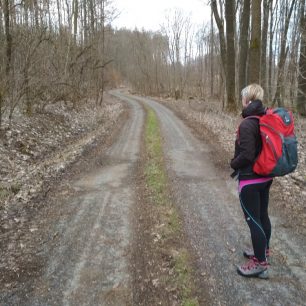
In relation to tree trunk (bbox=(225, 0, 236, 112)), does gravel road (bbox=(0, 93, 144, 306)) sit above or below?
below

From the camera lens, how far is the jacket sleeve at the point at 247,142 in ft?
11.8

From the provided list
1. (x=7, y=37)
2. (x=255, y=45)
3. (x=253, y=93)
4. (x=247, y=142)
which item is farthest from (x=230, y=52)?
(x=247, y=142)

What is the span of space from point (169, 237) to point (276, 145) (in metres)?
2.12

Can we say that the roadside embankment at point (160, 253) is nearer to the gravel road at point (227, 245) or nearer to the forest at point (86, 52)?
the gravel road at point (227, 245)

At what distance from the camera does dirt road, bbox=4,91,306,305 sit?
3.56 metres

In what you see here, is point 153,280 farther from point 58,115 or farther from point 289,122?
point 58,115

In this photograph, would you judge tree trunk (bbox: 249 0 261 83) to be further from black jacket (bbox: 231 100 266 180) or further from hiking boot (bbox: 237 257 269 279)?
hiking boot (bbox: 237 257 269 279)

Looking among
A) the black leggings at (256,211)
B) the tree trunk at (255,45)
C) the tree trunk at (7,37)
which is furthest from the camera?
the tree trunk at (255,45)

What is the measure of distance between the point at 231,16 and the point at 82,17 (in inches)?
539

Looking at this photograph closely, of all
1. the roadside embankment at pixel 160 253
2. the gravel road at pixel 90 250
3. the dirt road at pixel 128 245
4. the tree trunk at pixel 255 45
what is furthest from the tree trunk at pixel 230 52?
the roadside embankment at pixel 160 253

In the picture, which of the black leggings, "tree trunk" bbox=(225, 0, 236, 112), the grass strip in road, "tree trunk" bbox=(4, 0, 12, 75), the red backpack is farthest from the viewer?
"tree trunk" bbox=(225, 0, 236, 112)

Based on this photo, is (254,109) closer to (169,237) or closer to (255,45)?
(169,237)

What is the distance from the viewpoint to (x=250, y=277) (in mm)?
3834

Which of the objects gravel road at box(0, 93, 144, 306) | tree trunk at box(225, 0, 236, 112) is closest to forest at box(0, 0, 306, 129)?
tree trunk at box(225, 0, 236, 112)
